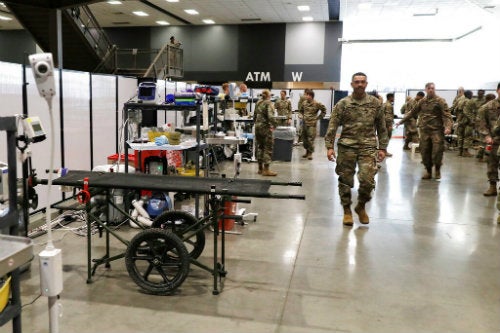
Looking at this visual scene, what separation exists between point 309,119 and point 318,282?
7.65 meters

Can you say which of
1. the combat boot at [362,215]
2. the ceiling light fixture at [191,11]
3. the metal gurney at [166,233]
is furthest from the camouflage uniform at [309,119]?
the metal gurney at [166,233]

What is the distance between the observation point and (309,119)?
10.8 metres

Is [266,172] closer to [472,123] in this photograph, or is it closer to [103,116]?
[103,116]

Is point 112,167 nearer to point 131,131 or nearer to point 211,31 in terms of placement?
point 131,131

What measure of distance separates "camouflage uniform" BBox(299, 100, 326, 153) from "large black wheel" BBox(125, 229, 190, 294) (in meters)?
7.72

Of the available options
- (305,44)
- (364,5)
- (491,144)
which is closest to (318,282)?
(491,144)

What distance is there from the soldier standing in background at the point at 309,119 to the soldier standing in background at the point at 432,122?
10.3 ft

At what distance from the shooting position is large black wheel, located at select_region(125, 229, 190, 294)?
3.22m

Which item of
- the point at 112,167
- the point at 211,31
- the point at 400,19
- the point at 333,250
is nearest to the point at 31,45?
the point at 211,31

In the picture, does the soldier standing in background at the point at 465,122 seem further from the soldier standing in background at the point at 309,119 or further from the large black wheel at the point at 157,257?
the large black wheel at the point at 157,257

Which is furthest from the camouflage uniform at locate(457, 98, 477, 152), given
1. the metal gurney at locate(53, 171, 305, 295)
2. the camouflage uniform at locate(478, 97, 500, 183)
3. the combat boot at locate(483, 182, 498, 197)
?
the metal gurney at locate(53, 171, 305, 295)

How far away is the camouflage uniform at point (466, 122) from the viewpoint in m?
11.1

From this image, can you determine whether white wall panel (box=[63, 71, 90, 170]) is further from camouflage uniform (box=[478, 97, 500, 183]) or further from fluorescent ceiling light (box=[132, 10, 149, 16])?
fluorescent ceiling light (box=[132, 10, 149, 16])

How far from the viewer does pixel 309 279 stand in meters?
3.57
